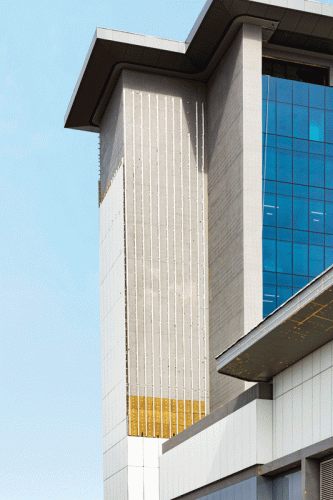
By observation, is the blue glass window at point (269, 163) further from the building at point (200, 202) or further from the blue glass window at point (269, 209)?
the blue glass window at point (269, 209)

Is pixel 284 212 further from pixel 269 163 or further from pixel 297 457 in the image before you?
pixel 297 457

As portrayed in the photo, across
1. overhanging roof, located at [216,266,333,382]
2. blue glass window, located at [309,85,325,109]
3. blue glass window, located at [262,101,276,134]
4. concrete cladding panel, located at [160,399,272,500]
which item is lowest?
concrete cladding panel, located at [160,399,272,500]

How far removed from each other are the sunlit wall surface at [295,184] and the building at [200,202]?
0.08 meters

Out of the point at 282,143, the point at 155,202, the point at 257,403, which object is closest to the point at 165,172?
the point at 155,202

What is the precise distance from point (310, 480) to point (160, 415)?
2661 centimetres

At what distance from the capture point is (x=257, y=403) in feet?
115

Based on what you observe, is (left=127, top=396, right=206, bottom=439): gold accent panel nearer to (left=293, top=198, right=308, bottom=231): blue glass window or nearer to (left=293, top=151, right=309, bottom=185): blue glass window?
(left=293, top=198, right=308, bottom=231): blue glass window

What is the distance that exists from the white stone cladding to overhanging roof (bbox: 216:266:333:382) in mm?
422

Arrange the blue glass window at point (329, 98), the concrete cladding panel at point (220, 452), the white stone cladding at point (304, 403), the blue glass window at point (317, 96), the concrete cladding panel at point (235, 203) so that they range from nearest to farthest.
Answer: the white stone cladding at point (304, 403) → the concrete cladding panel at point (220, 452) → the concrete cladding panel at point (235, 203) → the blue glass window at point (317, 96) → the blue glass window at point (329, 98)

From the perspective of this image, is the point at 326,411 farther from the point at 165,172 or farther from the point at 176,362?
the point at 165,172

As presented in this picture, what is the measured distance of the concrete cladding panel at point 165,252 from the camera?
56.8m

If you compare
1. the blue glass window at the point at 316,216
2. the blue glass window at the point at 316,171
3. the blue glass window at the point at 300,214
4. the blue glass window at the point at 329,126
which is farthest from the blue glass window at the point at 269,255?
the blue glass window at the point at 329,126

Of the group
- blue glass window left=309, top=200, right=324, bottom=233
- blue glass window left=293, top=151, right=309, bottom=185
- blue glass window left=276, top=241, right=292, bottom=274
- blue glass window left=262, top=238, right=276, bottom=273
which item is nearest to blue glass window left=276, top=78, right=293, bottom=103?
blue glass window left=293, top=151, right=309, bottom=185

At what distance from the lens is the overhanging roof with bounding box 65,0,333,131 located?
183 feet
